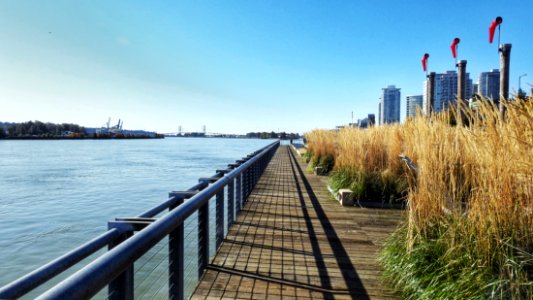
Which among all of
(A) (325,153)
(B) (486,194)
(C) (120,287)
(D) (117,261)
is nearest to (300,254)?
(B) (486,194)

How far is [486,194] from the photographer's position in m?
2.12

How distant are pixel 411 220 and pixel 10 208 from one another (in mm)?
10945

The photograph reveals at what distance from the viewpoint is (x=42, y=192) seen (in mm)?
11883

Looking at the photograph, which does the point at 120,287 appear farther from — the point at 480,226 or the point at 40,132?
the point at 40,132

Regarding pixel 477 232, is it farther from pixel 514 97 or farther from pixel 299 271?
pixel 299 271

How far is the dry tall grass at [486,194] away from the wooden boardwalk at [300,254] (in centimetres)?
58

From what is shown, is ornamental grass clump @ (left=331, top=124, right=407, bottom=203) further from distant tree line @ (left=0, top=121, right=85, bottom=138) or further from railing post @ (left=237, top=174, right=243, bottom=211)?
distant tree line @ (left=0, top=121, right=85, bottom=138)

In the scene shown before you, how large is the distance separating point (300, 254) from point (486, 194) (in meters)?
1.70

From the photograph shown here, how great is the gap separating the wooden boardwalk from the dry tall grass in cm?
58

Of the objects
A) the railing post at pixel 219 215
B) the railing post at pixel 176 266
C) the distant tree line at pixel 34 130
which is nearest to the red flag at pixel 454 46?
the railing post at pixel 219 215

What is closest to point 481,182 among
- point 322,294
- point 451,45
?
point 322,294

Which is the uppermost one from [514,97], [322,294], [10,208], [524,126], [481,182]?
[514,97]

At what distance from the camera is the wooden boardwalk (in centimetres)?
244

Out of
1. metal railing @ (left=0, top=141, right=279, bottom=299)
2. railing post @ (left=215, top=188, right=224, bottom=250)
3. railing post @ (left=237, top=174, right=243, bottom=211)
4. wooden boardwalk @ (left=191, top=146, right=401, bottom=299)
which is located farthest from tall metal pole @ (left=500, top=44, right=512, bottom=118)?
metal railing @ (left=0, top=141, right=279, bottom=299)
